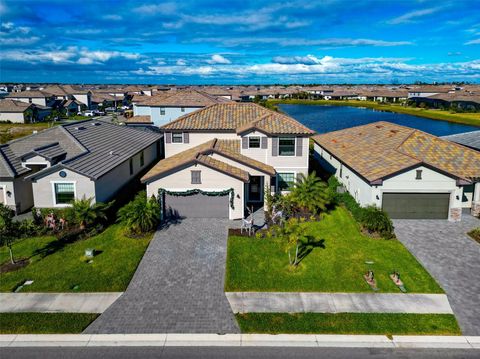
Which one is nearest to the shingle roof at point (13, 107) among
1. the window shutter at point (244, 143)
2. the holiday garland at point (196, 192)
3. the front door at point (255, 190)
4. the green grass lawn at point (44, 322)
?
the window shutter at point (244, 143)

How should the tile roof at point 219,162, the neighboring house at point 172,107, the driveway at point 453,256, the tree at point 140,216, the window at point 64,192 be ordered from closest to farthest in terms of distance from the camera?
1. the driveway at point 453,256
2. the tree at point 140,216
3. the window at point 64,192
4. the tile roof at point 219,162
5. the neighboring house at point 172,107

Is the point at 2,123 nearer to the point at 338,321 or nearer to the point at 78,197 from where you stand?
the point at 78,197

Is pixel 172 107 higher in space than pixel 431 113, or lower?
higher

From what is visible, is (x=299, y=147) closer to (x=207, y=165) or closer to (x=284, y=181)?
(x=284, y=181)

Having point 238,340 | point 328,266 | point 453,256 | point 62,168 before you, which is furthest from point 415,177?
point 62,168

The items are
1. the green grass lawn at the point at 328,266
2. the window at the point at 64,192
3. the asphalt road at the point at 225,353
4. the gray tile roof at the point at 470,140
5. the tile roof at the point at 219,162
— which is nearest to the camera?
the asphalt road at the point at 225,353

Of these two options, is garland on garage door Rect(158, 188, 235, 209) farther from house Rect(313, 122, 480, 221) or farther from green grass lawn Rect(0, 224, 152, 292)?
house Rect(313, 122, 480, 221)

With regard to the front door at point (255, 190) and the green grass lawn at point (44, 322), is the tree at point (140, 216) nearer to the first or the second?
the green grass lawn at point (44, 322)
